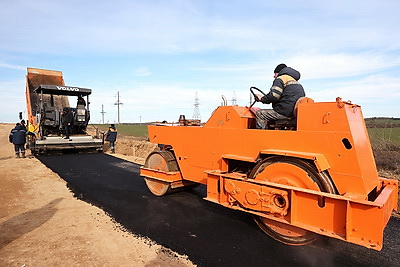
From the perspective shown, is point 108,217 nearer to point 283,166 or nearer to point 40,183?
point 283,166

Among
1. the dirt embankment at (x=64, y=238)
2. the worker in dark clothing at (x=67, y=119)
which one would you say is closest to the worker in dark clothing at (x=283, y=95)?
the dirt embankment at (x=64, y=238)

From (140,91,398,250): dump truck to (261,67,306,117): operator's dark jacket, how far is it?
19 centimetres

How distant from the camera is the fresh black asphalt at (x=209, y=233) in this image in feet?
10.6

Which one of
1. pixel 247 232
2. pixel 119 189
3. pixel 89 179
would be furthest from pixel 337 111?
pixel 89 179

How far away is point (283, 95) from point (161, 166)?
282cm

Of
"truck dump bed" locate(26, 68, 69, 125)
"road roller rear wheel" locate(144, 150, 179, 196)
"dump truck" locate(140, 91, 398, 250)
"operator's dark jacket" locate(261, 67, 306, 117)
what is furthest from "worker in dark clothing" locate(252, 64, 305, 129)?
"truck dump bed" locate(26, 68, 69, 125)

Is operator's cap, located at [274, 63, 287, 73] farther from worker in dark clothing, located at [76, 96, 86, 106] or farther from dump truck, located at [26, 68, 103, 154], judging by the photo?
worker in dark clothing, located at [76, 96, 86, 106]

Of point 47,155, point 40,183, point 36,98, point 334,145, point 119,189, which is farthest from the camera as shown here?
point 36,98

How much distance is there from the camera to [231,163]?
4.43m

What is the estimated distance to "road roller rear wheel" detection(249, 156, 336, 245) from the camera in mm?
3271

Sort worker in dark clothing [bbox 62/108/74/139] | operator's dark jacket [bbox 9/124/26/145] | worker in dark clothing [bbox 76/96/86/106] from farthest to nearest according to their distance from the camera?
1. worker in dark clothing [bbox 76/96/86/106]
2. worker in dark clothing [bbox 62/108/74/139]
3. operator's dark jacket [bbox 9/124/26/145]

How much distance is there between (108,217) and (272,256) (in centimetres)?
277

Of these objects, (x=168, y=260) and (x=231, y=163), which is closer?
(x=168, y=260)

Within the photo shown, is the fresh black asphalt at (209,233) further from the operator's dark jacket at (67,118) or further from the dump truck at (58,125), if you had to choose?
the operator's dark jacket at (67,118)
